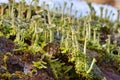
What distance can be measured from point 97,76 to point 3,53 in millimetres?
372

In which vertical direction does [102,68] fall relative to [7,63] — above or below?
below

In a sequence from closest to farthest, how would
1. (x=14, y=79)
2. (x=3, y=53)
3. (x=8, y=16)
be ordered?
(x=14, y=79) → (x=3, y=53) → (x=8, y=16)

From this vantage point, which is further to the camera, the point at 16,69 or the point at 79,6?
the point at 79,6

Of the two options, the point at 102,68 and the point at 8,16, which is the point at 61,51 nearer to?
the point at 102,68

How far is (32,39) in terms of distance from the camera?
1555 millimetres

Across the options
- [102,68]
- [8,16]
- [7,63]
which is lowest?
[102,68]

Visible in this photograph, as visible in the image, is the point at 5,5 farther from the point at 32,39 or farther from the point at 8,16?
the point at 32,39

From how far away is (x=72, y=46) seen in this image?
1.48 meters

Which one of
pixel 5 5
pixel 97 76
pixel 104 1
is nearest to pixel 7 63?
pixel 97 76

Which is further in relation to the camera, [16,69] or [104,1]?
[104,1]

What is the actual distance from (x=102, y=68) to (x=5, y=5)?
81 centimetres

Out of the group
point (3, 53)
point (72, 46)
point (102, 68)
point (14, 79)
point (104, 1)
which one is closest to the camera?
point (14, 79)

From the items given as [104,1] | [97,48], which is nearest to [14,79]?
[97,48]

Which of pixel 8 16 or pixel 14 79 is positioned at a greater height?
pixel 8 16
